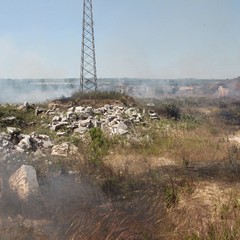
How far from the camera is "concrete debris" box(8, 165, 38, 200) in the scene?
5.23 m

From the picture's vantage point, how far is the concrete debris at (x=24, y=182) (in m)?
5.23

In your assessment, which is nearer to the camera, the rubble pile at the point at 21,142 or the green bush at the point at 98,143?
the rubble pile at the point at 21,142

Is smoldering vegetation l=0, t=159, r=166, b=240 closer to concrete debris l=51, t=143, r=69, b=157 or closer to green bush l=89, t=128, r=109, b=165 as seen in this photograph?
concrete debris l=51, t=143, r=69, b=157

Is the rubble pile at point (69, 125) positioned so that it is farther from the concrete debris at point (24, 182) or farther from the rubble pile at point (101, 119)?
the concrete debris at point (24, 182)

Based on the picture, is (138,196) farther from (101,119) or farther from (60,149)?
(101,119)

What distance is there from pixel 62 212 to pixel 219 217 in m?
2.27

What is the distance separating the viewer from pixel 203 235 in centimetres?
396

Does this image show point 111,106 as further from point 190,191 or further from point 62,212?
point 62,212

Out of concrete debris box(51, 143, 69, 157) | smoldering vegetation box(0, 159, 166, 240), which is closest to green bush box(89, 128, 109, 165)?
concrete debris box(51, 143, 69, 157)

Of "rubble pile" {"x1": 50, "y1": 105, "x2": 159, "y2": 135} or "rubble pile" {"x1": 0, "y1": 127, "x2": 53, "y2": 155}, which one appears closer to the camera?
"rubble pile" {"x1": 0, "y1": 127, "x2": 53, "y2": 155}

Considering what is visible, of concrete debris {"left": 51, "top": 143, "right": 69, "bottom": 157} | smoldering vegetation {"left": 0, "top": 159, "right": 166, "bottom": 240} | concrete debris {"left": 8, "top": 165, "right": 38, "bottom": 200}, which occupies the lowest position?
concrete debris {"left": 51, "top": 143, "right": 69, "bottom": 157}

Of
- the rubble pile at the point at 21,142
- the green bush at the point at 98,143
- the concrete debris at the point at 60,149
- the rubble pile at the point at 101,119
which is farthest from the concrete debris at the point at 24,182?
the rubble pile at the point at 101,119

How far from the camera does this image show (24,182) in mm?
5379

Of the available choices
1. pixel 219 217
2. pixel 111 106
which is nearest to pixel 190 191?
pixel 219 217
